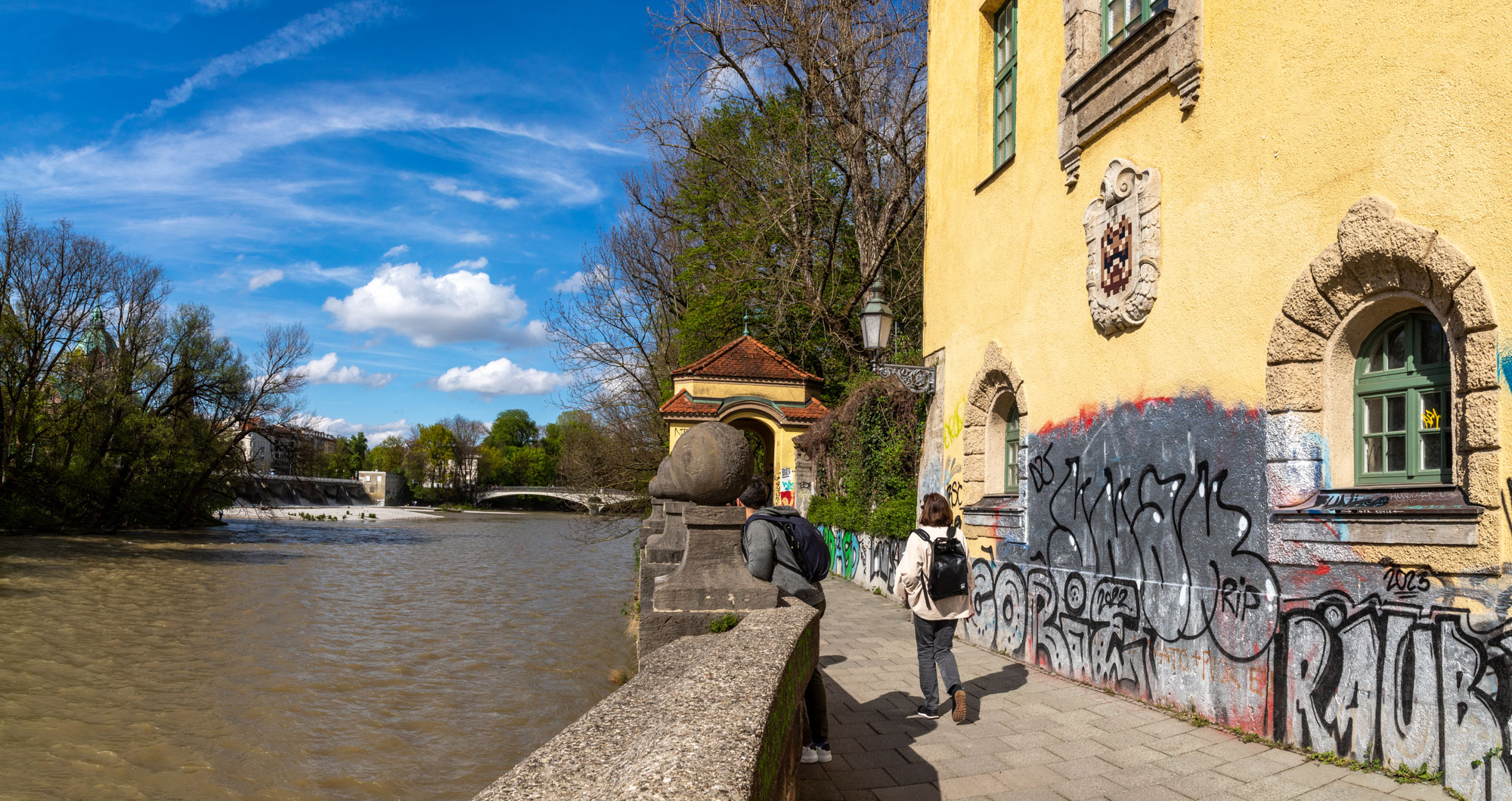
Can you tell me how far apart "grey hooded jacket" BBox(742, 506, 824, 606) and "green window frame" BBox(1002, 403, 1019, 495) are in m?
3.99

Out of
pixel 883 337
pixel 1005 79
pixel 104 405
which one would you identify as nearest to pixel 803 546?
pixel 883 337

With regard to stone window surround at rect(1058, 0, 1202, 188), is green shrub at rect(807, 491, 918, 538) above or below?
below

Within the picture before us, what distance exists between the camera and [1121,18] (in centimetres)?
676

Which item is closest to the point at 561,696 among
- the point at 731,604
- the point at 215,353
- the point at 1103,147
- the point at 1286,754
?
the point at 731,604

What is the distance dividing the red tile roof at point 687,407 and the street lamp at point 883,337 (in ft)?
30.9

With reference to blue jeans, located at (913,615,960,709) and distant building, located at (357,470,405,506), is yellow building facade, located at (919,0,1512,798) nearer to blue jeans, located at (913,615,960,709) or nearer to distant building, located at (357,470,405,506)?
blue jeans, located at (913,615,960,709)

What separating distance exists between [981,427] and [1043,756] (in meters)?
4.42

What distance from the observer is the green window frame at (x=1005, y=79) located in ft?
27.6

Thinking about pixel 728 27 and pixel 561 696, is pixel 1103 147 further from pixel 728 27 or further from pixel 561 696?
pixel 728 27

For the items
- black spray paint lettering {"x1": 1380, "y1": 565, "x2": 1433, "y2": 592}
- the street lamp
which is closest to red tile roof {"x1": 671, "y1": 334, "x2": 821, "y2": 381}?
the street lamp

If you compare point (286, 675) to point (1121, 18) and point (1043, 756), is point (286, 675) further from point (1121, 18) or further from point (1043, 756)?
point (1121, 18)

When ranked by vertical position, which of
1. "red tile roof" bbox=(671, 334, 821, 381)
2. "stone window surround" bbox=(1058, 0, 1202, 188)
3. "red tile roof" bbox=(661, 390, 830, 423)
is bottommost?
"red tile roof" bbox=(661, 390, 830, 423)

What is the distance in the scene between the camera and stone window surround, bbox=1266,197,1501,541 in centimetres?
387

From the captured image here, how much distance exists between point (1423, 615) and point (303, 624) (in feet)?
49.6
